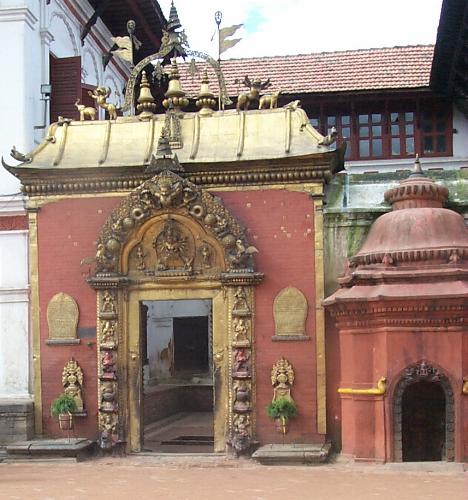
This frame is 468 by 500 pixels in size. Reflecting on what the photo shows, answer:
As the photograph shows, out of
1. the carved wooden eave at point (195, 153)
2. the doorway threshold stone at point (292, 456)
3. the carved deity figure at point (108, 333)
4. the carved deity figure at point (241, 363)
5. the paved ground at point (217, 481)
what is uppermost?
the carved wooden eave at point (195, 153)

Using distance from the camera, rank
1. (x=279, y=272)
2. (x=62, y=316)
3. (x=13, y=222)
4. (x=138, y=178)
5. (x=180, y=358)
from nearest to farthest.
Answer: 1. (x=279, y=272)
2. (x=138, y=178)
3. (x=62, y=316)
4. (x=13, y=222)
5. (x=180, y=358)

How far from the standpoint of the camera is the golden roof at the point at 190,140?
1430 centimetres

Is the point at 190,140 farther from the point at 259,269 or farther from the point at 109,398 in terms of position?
the point at 109,398

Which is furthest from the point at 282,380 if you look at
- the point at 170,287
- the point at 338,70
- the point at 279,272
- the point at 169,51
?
the point at 338,70

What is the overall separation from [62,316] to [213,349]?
247cm

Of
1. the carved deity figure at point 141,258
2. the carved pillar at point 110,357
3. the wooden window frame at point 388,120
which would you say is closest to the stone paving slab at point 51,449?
the carved pillar at point 110,357

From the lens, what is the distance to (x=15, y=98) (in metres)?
16.4

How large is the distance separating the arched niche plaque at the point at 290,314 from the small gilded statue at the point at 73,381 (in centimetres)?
315

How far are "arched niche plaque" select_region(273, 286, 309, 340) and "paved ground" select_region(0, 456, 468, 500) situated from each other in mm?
1993

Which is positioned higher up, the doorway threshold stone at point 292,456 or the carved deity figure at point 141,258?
the carved deity figure at point 141,258

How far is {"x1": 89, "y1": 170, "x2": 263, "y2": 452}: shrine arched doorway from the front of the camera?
14062 mm

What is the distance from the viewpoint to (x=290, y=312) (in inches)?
553

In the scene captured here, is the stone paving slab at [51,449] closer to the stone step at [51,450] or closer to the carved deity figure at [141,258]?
the stone step at [51,450]

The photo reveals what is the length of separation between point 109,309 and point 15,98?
450 cm
